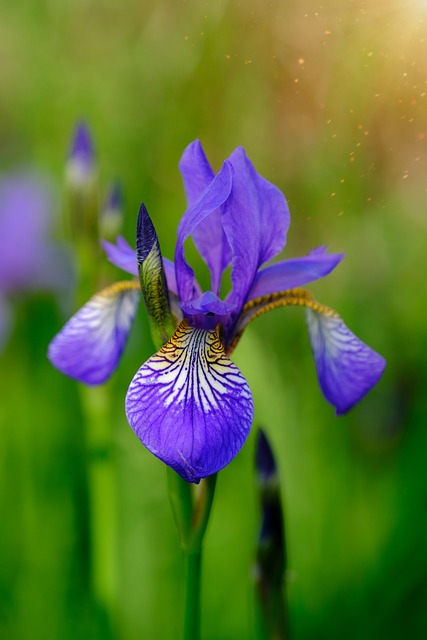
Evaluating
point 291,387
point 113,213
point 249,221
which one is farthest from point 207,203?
point 291,387

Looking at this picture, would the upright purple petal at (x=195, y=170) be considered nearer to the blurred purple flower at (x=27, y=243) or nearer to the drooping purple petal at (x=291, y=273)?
the drooping purple petal at (x=291, y=273)

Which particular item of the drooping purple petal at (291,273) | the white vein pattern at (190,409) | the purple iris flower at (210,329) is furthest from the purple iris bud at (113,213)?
the white vein pattern at (190,409)

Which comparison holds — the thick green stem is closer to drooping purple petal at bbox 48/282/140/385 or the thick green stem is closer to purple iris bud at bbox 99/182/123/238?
drooping purple petal at bbox 48/282/140/385

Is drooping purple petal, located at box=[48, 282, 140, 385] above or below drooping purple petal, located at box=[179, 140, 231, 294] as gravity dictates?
below

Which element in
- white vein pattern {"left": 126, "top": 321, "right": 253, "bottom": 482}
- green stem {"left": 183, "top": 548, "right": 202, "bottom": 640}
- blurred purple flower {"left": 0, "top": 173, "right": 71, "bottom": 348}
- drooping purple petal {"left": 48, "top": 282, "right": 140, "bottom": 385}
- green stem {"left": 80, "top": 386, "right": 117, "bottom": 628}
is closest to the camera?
white vein pattern {"left": 126, "top": 321, "right": 253, "bottom": 482}

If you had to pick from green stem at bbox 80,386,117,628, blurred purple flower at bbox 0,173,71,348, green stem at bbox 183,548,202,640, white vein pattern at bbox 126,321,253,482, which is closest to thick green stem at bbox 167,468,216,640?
green stem at bbox 183,548,202,640

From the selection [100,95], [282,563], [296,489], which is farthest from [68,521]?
[100,95]

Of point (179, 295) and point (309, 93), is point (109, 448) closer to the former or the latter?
point (179, 295)

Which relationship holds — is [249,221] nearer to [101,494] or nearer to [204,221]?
[204,221]
